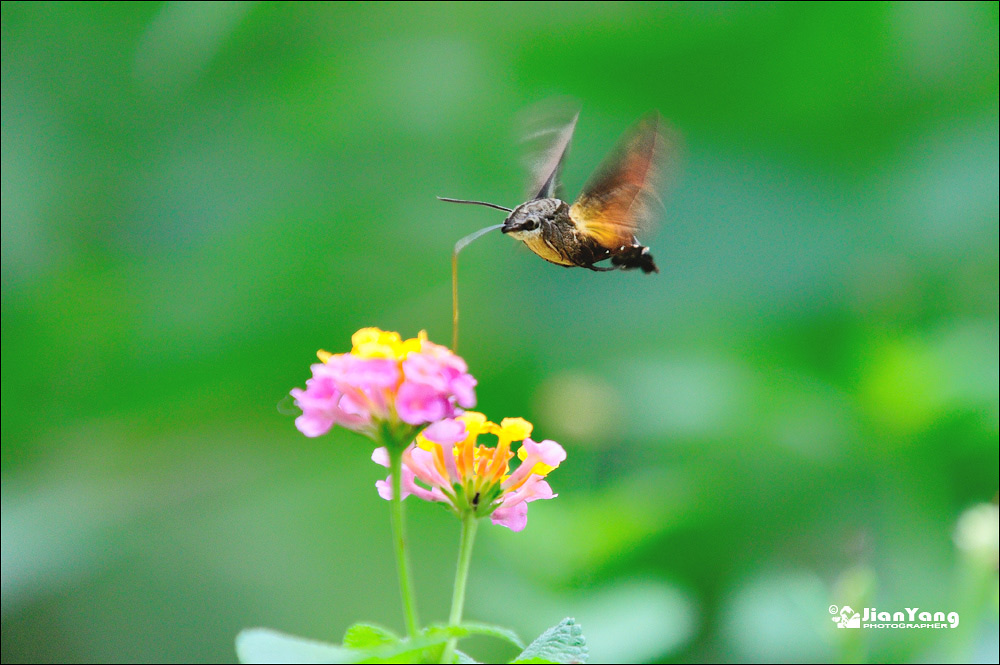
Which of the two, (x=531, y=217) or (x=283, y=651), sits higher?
(x=531, y=217)

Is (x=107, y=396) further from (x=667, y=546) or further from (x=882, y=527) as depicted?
(x=882, y=527)

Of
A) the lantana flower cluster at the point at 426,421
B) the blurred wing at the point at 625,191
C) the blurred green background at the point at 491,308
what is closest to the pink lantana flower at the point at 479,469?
the lantana flower cluster at the point at 426,421

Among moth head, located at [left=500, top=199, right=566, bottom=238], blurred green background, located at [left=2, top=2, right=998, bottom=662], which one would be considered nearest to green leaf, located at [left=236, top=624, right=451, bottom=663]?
moth head, located at [left=500, top=199, right=566, bottom=238]

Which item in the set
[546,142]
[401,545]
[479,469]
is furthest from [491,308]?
[401,545]

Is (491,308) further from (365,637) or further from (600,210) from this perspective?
(365,637)

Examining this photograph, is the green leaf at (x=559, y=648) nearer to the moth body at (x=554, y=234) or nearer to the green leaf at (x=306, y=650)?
the green leaf at (x=306, y=650)

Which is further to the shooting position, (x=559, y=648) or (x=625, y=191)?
(x=625, y=191)

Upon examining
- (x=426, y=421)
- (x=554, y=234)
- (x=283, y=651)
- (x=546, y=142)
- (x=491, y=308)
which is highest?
(x=491, y=308)
